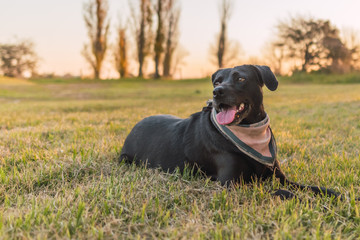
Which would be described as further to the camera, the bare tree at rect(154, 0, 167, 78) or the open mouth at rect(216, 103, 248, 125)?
the bare tree at rect(154, 0, 167, 78)

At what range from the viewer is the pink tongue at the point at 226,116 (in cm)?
234

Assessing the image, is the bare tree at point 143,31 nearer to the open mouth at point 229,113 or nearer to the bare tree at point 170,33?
the bare tree at point 170,33

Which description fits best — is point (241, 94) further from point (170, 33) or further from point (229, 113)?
point (170, 33)

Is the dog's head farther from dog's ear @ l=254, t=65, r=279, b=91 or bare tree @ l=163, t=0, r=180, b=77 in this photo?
bare tree @ l=163, t=0, r=180, b=77

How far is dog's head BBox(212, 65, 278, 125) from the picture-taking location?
91.9 inches

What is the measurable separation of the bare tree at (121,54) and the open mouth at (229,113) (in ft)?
118

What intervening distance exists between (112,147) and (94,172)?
0.94 metres

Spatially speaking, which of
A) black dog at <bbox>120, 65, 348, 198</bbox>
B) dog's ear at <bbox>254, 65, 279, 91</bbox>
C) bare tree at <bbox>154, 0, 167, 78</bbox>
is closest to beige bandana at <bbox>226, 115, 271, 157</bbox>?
black dog at <bbox>120, 65, 348, 198</bbox>

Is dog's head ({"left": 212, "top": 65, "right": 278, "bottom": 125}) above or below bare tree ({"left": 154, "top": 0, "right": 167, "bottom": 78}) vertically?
below

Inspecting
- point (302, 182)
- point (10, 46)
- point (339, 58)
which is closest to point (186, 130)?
point (302, 182)

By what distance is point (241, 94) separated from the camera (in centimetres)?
238

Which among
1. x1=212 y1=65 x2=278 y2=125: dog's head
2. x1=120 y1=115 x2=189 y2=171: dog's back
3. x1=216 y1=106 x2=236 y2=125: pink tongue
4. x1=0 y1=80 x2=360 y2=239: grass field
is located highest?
x1=212 y1=65 x2=278 y2=125: dog's head

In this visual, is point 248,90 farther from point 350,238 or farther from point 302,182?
point 350,238

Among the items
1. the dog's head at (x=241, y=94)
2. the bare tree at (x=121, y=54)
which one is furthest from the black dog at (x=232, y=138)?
the bare tree at (x=121, y=54)
